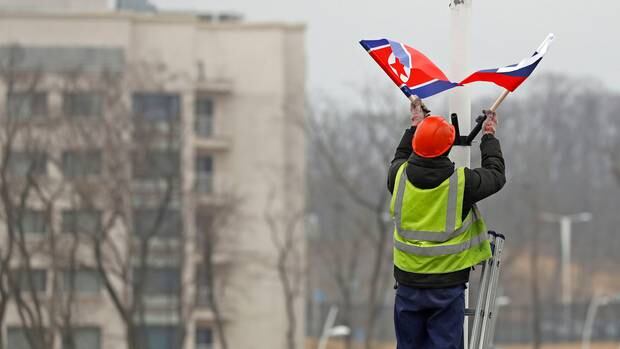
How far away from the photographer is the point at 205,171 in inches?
2800

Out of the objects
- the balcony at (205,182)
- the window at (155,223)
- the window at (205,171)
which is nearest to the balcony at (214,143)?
the window at (205,171)

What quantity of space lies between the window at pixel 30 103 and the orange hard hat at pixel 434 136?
41.0 metres

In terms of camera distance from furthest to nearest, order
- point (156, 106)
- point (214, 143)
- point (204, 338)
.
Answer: point (214, 143)
point (204, 338)
point (156, 106)

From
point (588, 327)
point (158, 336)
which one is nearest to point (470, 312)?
point (158, 336)

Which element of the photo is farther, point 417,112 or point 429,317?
point 417,112

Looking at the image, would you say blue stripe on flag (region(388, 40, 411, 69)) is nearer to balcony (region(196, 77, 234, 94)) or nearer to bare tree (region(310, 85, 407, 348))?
bare tree (region(310, 85, 407, 348))

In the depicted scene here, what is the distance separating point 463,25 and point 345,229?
78154 millimetres

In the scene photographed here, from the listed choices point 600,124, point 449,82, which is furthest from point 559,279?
point 449,82

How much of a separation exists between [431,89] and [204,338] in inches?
2423

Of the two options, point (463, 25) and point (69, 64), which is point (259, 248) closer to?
point (69, 64)

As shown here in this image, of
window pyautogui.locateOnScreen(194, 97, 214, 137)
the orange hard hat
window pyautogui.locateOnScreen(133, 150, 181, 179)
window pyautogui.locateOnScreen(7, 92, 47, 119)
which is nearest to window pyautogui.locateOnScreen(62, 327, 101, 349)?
window pyautogui.locateOnScreen(133, 150, 181, 179)

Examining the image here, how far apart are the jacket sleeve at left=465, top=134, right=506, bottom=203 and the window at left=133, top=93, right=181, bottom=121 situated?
143 feet

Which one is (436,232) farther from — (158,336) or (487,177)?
(158,336)

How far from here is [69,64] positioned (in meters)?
64.1
